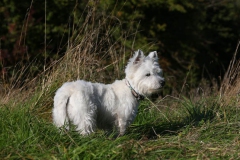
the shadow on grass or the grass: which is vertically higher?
the grass

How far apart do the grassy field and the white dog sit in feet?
0.58

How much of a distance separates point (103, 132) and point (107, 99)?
23.6 inches

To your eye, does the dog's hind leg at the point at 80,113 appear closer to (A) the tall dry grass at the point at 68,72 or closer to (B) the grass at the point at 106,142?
(B) the grass at the point at 106,142

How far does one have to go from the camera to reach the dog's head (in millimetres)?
6246

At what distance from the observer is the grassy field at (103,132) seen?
495 cm

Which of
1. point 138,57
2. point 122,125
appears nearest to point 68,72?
point 138,57

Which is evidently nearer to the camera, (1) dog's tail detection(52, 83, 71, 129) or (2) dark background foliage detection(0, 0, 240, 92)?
(1) dog's tail detection(52, 83, 71, 129)

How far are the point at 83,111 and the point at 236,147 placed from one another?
66.6 inches

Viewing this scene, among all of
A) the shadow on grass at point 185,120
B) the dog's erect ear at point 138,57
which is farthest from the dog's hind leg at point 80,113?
the dog's erect ear at point 138,57

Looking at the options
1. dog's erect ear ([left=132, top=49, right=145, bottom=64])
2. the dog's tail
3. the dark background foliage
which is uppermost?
dog's erect ear ([left=132, top=49, right=145, bottom=64])

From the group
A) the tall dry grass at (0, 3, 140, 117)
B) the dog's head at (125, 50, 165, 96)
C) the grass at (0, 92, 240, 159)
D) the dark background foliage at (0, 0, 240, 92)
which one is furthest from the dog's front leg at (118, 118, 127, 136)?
the dark background foliage at (0, 0, 240, 92)

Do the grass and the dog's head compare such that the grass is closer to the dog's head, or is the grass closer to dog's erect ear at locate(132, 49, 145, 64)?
the dog's head

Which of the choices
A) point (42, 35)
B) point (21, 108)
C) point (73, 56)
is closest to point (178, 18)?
point (42, 35)

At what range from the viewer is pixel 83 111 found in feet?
18.5
